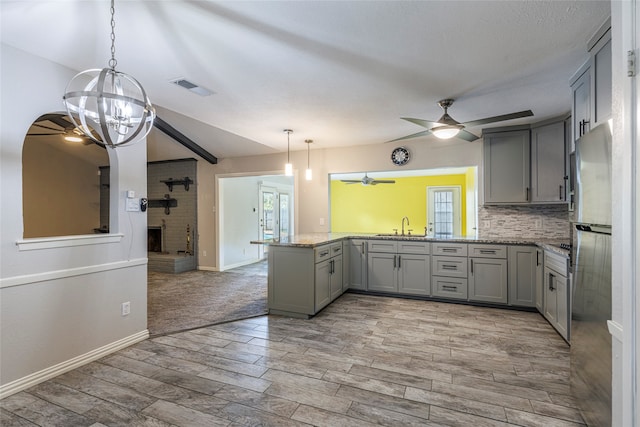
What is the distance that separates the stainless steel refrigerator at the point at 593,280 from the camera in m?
1.46

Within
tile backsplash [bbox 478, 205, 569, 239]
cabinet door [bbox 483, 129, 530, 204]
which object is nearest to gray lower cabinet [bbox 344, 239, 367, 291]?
tile backsplash [bbox 478, 205, 569, 239]

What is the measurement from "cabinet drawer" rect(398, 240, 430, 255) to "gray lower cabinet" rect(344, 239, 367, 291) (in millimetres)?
528

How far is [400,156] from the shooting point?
4965mm

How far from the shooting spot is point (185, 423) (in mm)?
1785

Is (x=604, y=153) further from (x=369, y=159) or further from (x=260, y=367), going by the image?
(x=369, y=159)

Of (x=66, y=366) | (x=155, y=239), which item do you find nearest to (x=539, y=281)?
(x=66, y=366)

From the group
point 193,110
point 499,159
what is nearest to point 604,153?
point 499,159

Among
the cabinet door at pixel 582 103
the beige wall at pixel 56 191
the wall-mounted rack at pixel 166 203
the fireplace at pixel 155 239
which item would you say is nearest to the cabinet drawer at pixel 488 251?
the cabinet door at pixel 582 103

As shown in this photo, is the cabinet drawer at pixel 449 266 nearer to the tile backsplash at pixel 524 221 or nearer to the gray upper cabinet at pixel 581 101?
the tile backsplash at pixel 524 221

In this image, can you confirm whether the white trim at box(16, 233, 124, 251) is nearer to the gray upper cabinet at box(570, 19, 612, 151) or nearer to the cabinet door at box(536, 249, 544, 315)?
the gray upper cabinet at box(570, 19, 612, 151)

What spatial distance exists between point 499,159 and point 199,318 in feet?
14.3

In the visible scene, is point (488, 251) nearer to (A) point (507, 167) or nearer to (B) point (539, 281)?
(B) point (539, 281)

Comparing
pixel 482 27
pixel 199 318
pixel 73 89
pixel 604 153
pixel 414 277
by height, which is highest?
pixel 482 27

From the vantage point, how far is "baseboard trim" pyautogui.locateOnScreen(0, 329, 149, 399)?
2086 millimetres
